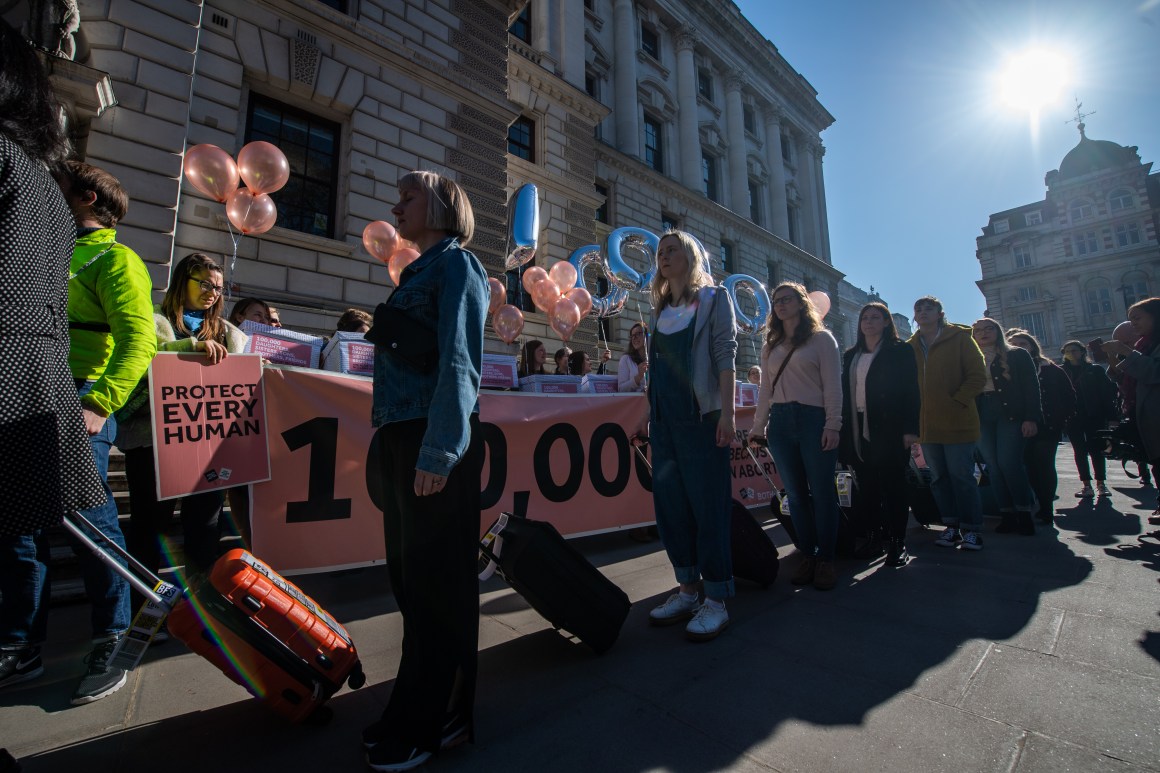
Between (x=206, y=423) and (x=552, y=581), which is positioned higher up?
(x=206, y=423)

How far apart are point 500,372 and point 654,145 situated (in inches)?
782

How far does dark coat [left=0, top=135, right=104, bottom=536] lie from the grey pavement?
2.81ft

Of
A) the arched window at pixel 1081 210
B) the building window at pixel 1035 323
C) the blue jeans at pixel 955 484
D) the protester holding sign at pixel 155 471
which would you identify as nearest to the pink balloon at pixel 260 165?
the protester holding sign at pixel 155 471

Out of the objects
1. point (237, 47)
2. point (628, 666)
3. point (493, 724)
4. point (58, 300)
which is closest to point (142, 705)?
point (493, 724)

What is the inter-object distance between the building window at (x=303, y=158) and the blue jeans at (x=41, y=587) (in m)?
8.28

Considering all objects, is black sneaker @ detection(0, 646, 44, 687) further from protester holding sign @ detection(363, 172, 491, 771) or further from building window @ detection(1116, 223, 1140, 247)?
building window @ detection(1116, 223, 1140, 247)

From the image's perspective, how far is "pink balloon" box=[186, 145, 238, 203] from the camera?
6.35 meters

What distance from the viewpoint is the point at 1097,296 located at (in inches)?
1804

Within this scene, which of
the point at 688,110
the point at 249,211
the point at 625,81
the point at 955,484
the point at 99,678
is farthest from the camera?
the point at 688,110

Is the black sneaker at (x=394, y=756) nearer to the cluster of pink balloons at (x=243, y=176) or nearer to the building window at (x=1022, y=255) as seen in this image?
the cluster of pink balloons at (x=243, y=176)

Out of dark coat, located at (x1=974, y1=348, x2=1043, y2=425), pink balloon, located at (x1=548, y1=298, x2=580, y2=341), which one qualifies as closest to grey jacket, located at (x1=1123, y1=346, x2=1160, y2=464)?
dark coat, located at (x1=974, y1=348, x2=1043, y2=425)

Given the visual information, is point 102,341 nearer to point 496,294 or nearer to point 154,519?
point 154,519

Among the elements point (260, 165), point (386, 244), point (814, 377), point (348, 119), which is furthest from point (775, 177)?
point (814, 377)

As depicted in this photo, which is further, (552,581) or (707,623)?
(707,623)
